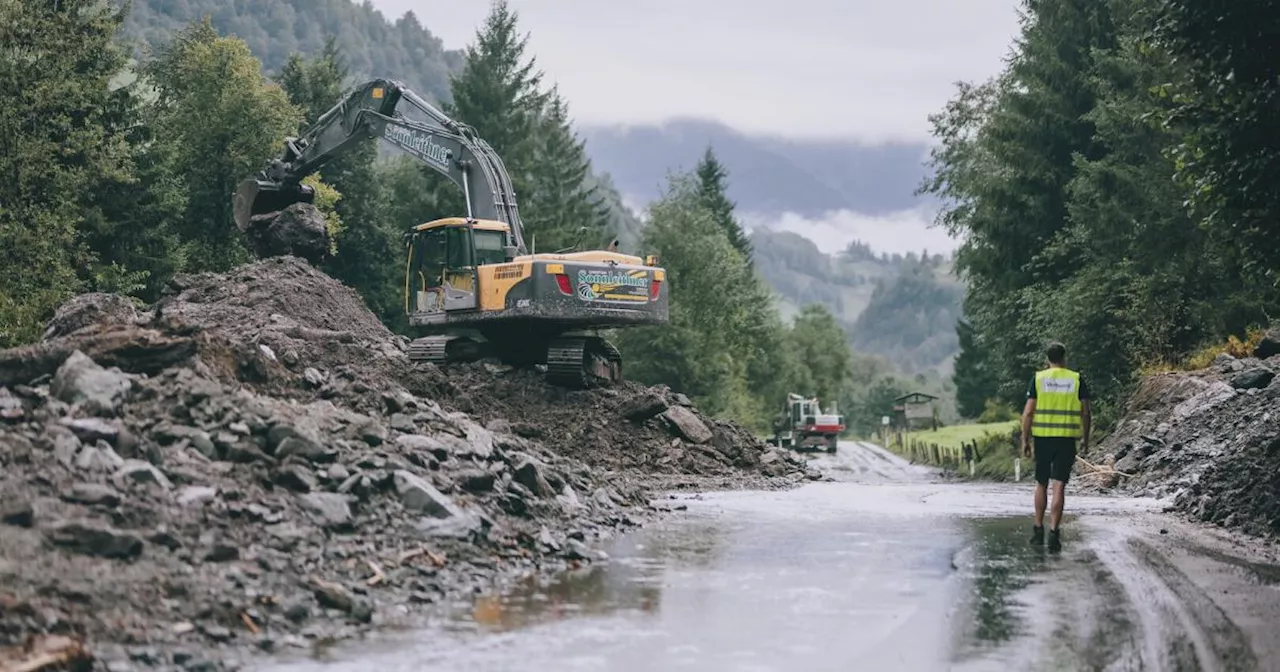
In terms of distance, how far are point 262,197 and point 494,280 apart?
26.3ft

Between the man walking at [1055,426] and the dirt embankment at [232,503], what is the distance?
4.58 meters

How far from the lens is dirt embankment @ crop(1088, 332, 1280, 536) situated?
15273 mm

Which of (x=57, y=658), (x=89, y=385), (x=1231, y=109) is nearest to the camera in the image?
(x=57, y=658)

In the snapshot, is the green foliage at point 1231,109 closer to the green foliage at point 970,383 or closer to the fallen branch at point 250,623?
the fallen branch at point 250,623

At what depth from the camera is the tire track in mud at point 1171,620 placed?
26.2 feet

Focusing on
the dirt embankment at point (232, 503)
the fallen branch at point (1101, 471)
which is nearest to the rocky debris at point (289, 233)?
A: the dirt embankment at point (232, 503)

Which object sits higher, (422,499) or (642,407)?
(642,407)

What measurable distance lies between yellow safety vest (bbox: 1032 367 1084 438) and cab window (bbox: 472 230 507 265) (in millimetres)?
14017

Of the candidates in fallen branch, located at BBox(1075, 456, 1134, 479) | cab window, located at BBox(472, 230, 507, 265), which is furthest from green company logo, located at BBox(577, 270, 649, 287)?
fallen branch, located at BBox(1075, 456, 1134, 479)

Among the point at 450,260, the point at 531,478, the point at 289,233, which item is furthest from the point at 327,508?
the point at 289,233

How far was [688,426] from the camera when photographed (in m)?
25.5

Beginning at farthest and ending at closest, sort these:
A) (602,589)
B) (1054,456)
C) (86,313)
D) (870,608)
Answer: (86,313) → (1054,456) → (602,589) → (870,608)

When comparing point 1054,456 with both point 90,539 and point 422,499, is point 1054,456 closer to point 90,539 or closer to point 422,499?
point 422,499

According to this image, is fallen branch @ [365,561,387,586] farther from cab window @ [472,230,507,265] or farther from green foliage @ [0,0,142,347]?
green foliage @ [0,0,142,347]
